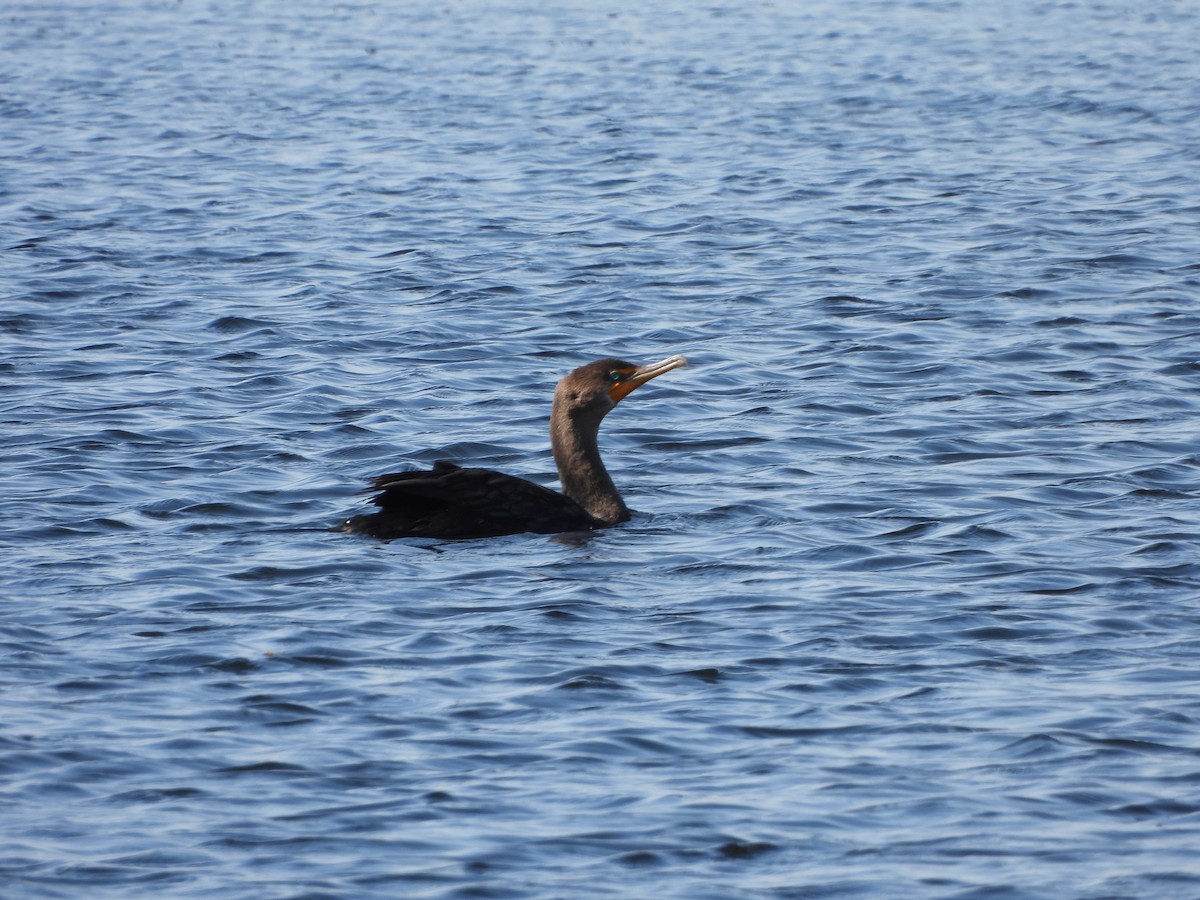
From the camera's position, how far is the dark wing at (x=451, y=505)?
10.8 m

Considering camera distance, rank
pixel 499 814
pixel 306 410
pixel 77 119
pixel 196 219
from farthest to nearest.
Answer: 1. pixel 77 119
2. pixel 196 219
3. pixel 306 410
4. pixel 499 814

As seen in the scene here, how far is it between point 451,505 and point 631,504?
62.0 inches

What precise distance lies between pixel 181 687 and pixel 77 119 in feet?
69.8

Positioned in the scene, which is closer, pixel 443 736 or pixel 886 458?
pixel 443 736

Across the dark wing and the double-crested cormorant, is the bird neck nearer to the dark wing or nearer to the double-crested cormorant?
the double-crested cormorant

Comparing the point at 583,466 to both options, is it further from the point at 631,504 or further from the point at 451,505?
the point at 451,505

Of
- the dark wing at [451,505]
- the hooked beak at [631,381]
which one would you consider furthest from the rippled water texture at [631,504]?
the hooked beak at [631,381]

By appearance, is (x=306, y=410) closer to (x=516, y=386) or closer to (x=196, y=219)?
(x=516, y=386)

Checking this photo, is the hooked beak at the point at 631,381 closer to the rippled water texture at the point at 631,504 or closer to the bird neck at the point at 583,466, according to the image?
the bird neck at the point at 583,466

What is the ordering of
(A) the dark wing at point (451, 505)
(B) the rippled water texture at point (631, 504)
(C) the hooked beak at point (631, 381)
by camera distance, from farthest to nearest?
(C) the hooked beak at point (631, 381)
(A) the dark wing at point (451, 505)
(B) the rippled water texture at point (631, 504)

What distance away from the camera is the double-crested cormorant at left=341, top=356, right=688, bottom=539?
10.8 metres

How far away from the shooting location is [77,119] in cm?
2839

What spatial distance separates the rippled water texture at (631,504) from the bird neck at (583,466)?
20 centimetres

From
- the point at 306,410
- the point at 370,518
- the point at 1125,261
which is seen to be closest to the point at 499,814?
the point at 370,518
